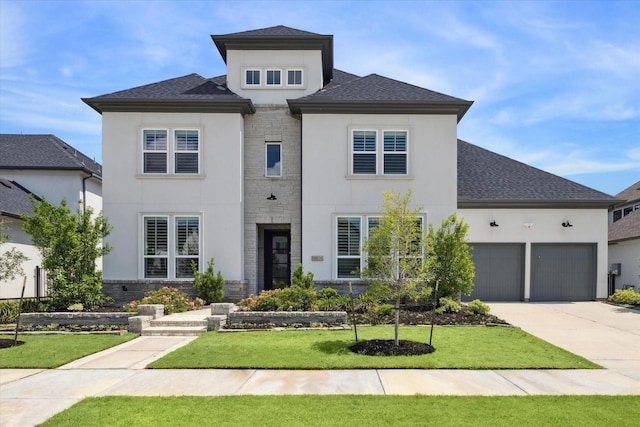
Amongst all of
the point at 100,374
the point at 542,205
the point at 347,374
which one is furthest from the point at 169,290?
the point at 542,205

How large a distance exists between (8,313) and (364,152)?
12.2m

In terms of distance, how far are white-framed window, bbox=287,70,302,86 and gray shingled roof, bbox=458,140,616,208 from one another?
780 cm

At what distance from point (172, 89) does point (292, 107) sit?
4484 millimetres

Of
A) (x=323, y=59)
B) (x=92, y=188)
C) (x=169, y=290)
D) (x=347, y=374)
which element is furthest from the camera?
(x=92, y=188)

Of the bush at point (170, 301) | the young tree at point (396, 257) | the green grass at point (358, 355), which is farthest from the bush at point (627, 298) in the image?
the bush at point (170, 301)

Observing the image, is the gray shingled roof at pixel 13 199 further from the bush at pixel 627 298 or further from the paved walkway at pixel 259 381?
the bush at pixel 627 298

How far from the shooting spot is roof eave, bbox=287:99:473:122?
16.1 m

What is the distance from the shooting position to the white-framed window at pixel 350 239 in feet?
53.2

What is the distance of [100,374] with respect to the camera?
326 inches

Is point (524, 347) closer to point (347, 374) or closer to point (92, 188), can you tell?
point (347, 374)

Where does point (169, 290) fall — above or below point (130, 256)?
below

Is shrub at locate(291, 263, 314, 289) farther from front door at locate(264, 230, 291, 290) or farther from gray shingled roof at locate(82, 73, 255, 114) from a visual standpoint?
gray shingled roof at locate(82, 73, 255, 114)

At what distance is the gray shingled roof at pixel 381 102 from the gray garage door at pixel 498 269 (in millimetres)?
5764

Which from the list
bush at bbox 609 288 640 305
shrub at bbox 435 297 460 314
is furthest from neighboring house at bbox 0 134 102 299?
bush at bbox 609 288 640 305
